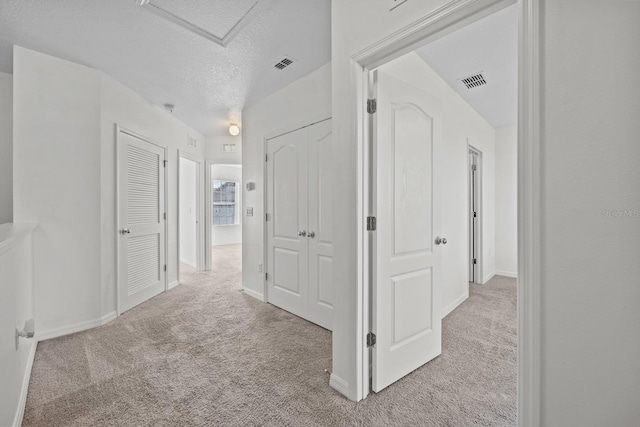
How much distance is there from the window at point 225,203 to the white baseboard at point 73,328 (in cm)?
585

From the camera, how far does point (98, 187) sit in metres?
2.92

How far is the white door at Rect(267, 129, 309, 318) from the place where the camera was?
310cm

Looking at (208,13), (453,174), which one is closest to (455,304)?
(453,174)

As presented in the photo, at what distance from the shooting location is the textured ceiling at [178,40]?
6.56 ft

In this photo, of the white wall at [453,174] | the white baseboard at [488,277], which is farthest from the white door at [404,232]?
the white baseboard at [488,277]

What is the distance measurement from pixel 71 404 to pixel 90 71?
9.35ft

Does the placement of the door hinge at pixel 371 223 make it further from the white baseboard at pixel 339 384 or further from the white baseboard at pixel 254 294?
the white baseboard at pixel 254 294

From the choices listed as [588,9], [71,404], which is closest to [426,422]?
[588,9]

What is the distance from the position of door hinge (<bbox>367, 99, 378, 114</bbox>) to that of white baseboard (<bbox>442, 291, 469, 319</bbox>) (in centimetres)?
234

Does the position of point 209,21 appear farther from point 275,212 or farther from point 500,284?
point 500,284

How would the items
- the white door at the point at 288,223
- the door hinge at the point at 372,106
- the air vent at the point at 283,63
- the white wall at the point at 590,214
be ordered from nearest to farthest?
the white wall at the point at 590,214 < the door hinge at the point at 372,106 < the air vent at the point at 283,63 < the white door at the point at 288,223

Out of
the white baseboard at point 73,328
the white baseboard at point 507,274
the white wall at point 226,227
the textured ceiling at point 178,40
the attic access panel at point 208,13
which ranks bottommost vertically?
the white baseboard at point 73,328

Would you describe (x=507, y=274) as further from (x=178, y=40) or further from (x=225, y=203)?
(x=225, y=203)

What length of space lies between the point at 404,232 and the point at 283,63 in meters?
1.97
